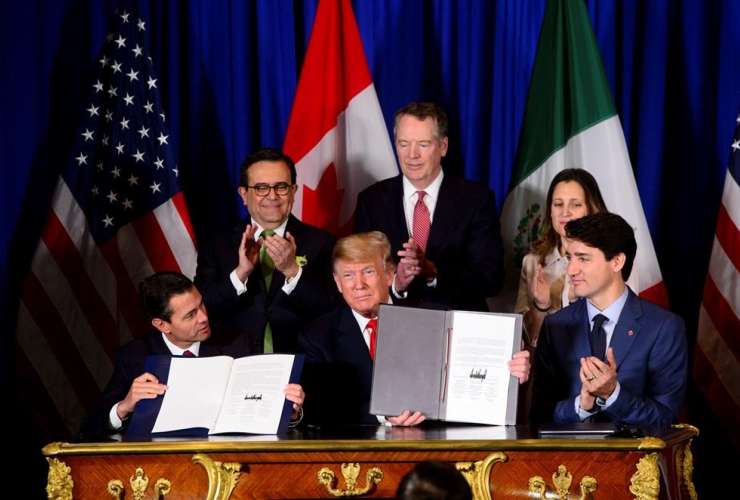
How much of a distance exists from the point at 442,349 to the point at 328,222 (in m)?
2.21

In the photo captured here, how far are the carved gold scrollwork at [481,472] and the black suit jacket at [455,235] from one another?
1.47 meters

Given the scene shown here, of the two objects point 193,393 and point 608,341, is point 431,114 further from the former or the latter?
point 193,393

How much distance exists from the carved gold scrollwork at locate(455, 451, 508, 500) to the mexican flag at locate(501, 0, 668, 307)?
2.44 m

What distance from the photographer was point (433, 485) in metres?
1.85

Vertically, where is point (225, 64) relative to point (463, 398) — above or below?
above

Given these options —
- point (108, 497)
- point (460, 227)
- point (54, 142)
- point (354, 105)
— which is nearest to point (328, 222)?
point (354, 105)

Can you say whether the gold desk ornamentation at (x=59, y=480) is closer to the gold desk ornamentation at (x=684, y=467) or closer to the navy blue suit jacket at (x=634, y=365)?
the navy blue suit jacket at (x=634, y=365)

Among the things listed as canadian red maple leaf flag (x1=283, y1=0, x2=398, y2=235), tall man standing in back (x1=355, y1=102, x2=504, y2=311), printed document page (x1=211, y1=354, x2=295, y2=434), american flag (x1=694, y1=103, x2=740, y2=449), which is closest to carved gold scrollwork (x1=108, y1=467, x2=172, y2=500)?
printed document page (x1=211, y1=354, x2=295, y2=434)

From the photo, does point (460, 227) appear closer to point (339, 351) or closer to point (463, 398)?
point (339, 351)

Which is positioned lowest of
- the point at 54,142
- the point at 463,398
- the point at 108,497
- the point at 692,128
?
the point at 108,497

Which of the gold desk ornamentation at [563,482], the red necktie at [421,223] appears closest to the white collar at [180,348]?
the red necktie at [421,223]

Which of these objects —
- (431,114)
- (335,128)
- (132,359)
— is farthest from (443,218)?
(132,359)

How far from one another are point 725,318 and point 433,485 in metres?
4.27

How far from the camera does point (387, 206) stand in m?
5.20
